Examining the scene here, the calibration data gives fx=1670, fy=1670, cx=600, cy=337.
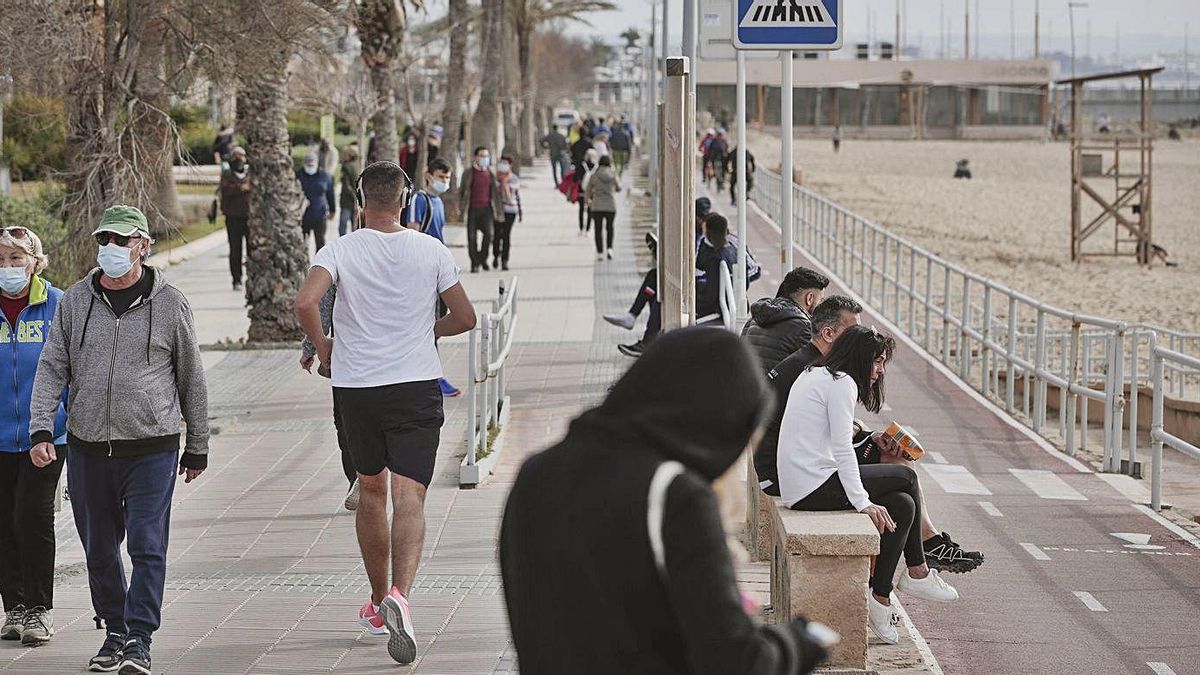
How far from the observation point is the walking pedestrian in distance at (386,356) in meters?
5.94

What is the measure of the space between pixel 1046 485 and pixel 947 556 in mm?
3836

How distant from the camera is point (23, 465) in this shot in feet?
Result: 20.3

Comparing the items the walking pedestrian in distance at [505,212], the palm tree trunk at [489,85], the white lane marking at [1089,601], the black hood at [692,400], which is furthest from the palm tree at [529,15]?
the black hood at [692,400]

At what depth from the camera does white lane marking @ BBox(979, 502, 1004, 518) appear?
9.23 meters

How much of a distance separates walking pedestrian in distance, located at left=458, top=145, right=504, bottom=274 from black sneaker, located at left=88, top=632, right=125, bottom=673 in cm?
1509

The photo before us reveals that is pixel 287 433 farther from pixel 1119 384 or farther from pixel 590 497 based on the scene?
pixel 590 497

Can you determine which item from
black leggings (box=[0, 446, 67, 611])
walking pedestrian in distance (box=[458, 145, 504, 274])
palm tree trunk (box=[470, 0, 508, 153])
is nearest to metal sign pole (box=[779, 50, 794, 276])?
black leggings (box=[0, 446, 67, 611])

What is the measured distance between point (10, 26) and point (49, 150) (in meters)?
11.8

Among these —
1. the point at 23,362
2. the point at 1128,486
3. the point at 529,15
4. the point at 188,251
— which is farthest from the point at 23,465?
the point at 529,15

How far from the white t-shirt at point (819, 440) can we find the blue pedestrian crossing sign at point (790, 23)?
2.60 metres

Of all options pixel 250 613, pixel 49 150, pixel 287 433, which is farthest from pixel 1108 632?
pixel 49 150

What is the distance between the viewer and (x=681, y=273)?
7.83 metres

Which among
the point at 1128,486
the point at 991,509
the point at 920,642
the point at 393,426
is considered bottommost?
the point at 1128,486

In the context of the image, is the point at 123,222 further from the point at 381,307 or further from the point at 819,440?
the point at 819,440
